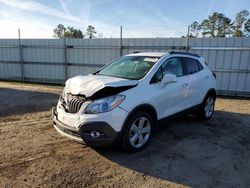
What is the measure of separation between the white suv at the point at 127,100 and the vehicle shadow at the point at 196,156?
13.0 inches

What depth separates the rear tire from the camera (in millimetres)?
5816

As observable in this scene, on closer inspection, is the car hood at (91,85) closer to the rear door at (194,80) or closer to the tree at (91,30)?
the rear door at (194,80)

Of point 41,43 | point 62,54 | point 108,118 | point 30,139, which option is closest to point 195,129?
point 108,118

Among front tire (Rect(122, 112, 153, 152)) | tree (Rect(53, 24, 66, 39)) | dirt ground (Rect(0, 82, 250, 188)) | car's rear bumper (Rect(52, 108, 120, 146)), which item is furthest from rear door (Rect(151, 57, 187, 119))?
tree (Rect(53, 24, 66, 39))

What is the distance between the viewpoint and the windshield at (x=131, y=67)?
14.2 ft

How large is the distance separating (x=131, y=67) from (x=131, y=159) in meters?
1.84

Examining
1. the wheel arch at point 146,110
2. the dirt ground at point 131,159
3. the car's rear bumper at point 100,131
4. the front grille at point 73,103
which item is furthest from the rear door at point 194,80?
the front grille at point 73,103

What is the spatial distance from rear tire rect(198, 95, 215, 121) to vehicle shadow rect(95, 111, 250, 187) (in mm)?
359

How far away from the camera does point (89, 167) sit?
3492mm

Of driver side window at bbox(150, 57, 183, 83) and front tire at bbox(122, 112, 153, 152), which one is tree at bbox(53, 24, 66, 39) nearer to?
driver side window at bbox(150, 57, 183, 83)

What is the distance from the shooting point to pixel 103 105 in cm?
348

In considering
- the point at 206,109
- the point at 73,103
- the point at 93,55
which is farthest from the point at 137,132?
the point at 93,55

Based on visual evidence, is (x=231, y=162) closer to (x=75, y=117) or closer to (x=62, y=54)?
(x=75, y=117)

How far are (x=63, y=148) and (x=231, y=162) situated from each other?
2.85 m
